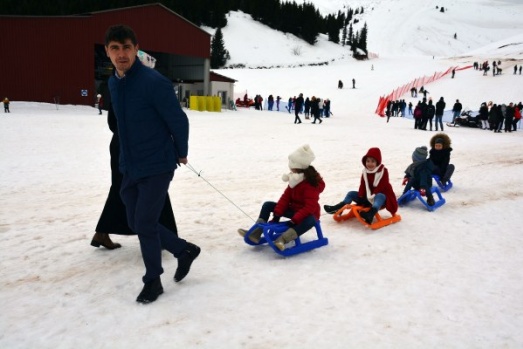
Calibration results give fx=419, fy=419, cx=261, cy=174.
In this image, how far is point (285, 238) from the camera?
404 centimetres

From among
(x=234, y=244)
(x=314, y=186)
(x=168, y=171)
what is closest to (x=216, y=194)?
(x=234, y=244)

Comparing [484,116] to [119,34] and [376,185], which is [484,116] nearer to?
[376,185]

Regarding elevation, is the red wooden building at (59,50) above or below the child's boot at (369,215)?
above

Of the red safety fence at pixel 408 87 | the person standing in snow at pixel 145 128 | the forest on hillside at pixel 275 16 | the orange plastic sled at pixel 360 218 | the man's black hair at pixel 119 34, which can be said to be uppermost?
the forest on hillside at pixel 275 16

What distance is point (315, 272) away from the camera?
377 cm

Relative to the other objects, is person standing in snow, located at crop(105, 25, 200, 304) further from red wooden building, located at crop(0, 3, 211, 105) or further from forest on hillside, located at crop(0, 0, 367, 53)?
forest on hillside, located at crop(0, 0, 367, 53)

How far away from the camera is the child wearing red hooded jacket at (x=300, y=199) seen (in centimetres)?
414

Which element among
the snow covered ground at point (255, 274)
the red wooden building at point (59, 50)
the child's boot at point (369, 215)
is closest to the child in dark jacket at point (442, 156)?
the snow covered ground at point (255, 274)

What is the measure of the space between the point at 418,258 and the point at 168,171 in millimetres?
2681

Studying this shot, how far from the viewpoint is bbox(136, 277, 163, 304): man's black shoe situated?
3.09 metres

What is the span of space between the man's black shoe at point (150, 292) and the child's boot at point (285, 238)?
4.15 feet

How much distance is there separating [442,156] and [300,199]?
429 centimetres

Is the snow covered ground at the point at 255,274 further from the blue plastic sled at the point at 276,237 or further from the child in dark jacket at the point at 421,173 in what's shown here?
the child in dark jacket at the point at 421,173

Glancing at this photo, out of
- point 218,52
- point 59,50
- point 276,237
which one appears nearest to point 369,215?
point 276,237
